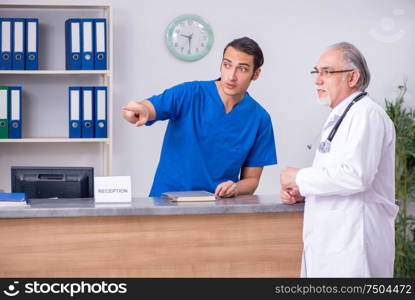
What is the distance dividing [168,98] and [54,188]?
0.62 metres

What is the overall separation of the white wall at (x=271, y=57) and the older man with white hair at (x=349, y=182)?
2.55 m

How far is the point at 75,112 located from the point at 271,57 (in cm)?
144

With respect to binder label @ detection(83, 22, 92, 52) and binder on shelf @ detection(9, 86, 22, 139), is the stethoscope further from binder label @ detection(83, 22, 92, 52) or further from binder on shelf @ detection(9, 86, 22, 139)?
binder on shelf @ detection(9, 86, 22, 139)

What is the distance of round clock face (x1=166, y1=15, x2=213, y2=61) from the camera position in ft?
15.8

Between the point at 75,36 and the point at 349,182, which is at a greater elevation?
the point at 75,36

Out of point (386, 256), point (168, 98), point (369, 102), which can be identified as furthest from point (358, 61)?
point (168, 98)

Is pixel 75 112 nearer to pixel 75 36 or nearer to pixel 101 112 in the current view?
pixel 101 112

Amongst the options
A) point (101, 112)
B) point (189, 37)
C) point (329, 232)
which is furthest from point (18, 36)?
point (329, 232)

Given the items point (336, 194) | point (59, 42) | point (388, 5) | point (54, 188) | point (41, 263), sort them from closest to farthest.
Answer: point (336, 194)
point (41, 263)
point (54, 188)
point (59, 42)
point (388, 5)

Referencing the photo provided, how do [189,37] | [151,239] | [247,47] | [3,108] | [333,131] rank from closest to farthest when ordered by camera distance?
1. [333,131]
2. [151,239]
3. [247,47]
4. [3,108]
5. [189,37]

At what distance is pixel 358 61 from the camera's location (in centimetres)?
235

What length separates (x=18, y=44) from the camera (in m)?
4.47

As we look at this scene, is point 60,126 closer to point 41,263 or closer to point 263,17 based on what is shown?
point 263,17

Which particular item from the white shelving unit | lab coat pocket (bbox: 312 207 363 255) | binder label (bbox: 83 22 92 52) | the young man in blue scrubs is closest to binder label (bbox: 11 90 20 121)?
the white shelving unit
